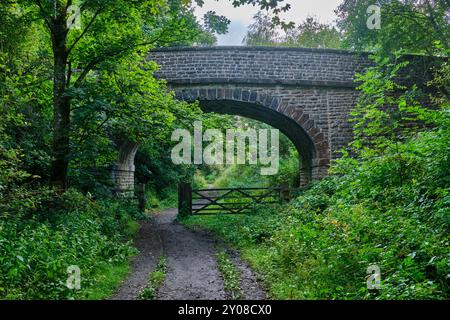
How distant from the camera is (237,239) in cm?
941

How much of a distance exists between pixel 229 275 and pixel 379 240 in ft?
8.15

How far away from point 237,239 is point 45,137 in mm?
5305

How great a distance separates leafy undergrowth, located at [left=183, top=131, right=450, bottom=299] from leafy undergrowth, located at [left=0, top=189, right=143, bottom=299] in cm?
268

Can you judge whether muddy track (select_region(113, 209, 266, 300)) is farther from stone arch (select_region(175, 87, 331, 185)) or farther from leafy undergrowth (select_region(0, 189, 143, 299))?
stone arch (select_region(175, 87, 331, 185))

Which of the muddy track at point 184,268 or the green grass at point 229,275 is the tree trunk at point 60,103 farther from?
the green grass at point 229,275

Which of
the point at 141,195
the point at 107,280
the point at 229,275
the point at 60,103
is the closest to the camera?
the point at 107,280

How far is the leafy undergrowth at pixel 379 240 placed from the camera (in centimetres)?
417

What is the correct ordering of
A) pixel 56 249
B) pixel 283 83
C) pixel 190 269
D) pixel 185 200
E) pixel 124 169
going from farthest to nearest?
pixel 124 169 < pixel 185 200 < pixel 283 83 < pixel 190 269 < pixel 56 249

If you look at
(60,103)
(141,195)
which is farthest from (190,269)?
(141,195)

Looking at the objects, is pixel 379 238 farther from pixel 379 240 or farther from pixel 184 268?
pixel 184 268

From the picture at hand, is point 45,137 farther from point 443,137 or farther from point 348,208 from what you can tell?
point 443,137

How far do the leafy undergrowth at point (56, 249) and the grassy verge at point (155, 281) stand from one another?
528mm

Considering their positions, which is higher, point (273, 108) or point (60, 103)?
point (273, 108)

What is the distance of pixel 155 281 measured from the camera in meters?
5.94
